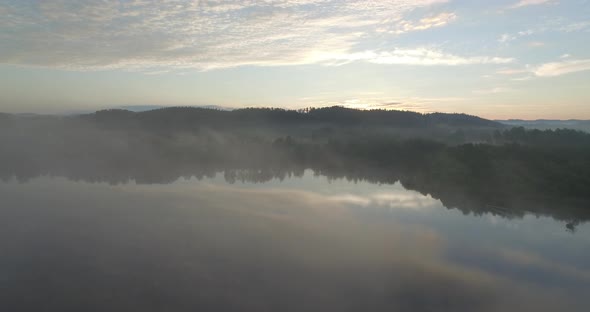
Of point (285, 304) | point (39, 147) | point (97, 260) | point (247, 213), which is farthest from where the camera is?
point (39, 147)

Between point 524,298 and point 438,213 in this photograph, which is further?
point 438,213

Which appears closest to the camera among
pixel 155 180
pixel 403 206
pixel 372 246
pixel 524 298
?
pixel 524 298

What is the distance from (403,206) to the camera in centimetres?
1405

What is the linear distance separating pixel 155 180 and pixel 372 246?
1247cm

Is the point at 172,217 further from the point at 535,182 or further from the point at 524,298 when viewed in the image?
the point at 535,182

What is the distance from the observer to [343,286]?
23.2ft

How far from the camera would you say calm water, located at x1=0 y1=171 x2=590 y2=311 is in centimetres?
653

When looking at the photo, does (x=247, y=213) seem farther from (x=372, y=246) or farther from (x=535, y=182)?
(x=535, y=182)

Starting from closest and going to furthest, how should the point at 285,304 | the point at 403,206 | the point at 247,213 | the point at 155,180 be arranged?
the point at 285,304 < the point at 247,213 < the point at 403,206 < the point at 155,180

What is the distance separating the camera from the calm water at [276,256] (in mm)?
6531

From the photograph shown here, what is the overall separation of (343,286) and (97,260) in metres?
5.03

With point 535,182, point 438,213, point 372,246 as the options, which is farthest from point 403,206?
point 535,182

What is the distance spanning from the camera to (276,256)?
841 centimetres

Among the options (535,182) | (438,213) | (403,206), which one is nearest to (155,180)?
(403,206)
